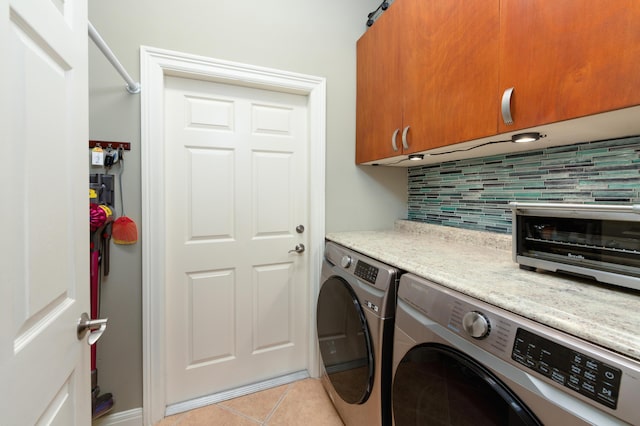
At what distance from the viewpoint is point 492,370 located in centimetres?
62

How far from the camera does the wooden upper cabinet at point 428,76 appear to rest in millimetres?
959

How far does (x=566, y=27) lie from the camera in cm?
73

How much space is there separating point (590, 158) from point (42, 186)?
176cm

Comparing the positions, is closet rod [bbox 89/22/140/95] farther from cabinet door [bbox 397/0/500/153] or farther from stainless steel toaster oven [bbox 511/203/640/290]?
stainless steel toaster oven [bbox 511/203/640/290]

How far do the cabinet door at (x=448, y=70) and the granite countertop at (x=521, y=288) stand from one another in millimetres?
492

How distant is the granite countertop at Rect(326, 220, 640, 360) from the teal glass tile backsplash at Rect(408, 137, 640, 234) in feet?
0.69

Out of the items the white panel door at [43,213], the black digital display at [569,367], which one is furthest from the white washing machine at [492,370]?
the white panel door at [43,213]

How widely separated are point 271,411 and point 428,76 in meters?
1.95

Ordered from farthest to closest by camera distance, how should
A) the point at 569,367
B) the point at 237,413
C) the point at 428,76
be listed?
the point at 237,413, the point at 428,76, the point at 569,367

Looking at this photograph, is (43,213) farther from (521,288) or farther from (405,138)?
(405,138)

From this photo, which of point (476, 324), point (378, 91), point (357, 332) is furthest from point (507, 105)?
point (357, 332)

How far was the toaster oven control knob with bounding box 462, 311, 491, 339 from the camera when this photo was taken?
64 cm

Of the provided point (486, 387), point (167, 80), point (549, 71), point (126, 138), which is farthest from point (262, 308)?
point (549, 71)

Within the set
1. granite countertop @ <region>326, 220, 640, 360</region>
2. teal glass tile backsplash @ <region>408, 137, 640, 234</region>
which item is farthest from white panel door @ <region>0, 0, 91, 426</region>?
teal glass tile backsplash @ <region>408, 137, 640, 234</region>
